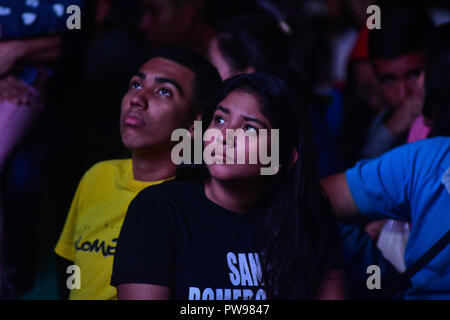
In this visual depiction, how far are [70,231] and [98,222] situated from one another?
130mm

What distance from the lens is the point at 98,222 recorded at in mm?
1604

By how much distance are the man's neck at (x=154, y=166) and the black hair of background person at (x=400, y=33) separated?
1149mm

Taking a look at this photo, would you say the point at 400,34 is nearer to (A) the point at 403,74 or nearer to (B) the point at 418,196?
(A) the point at 403,74

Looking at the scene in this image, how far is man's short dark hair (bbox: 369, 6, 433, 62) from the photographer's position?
2.35 metres

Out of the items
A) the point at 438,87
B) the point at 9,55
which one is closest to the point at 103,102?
the point at 9,55

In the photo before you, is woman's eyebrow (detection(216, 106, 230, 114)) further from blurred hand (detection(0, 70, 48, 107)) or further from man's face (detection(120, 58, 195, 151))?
blurred hand (detection(0, 70, 48, 107))

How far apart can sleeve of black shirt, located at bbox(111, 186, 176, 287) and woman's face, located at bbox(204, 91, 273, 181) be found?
0.51 feet

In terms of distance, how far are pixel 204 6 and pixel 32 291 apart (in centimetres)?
177

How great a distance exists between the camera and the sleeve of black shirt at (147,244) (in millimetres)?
1367

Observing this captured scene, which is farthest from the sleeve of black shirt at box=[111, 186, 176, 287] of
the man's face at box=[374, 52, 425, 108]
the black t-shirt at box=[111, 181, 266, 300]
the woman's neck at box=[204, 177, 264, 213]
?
the man's face at box=[374, 52, 425, 108]

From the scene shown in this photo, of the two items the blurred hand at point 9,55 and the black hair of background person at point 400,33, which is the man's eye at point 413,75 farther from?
the blurred hand at point 9,55

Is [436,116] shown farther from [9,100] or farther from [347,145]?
[9,100]

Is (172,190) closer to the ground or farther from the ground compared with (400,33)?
closer to the ground

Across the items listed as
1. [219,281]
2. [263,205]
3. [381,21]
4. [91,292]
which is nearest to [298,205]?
[263,205]
